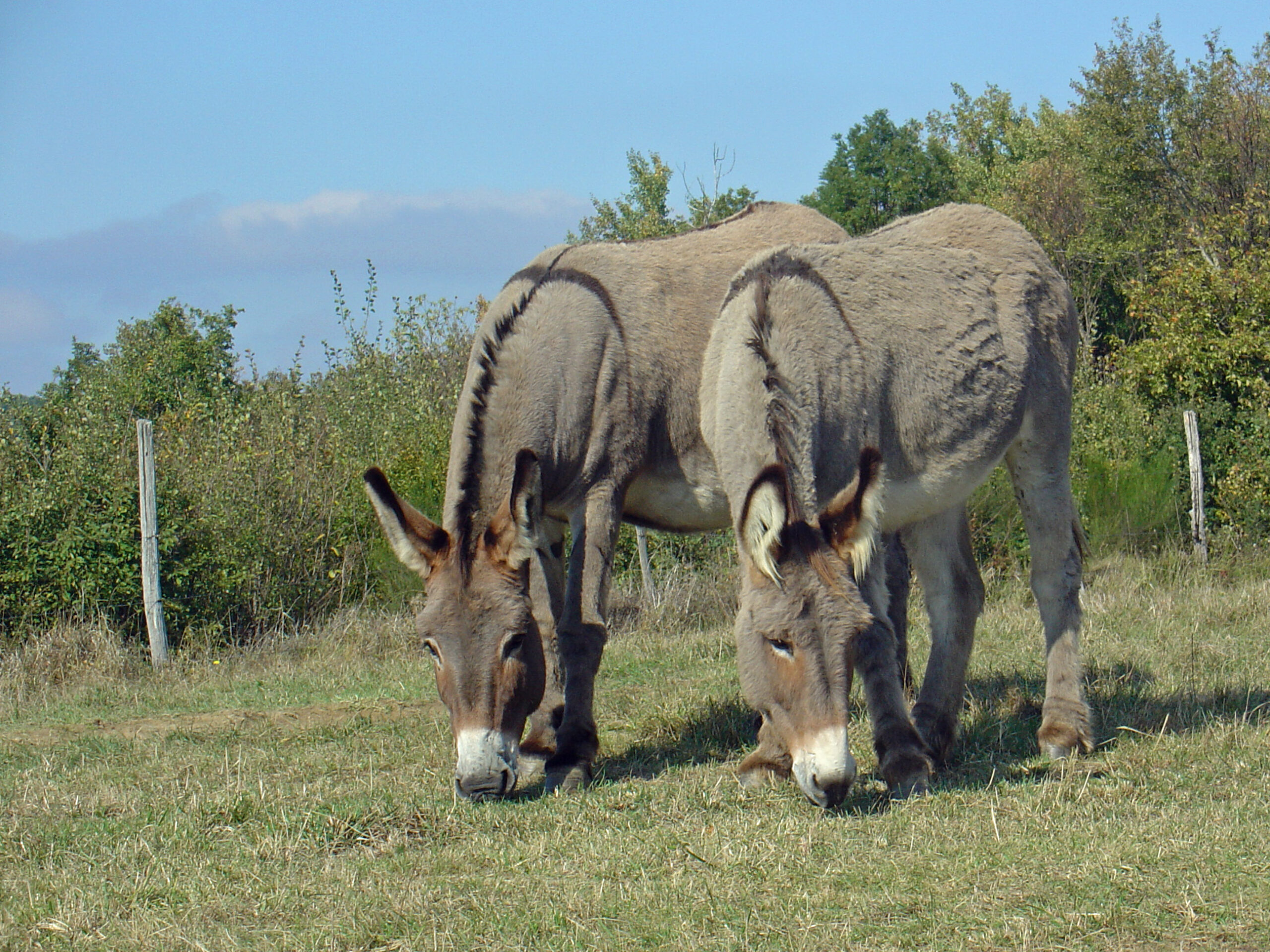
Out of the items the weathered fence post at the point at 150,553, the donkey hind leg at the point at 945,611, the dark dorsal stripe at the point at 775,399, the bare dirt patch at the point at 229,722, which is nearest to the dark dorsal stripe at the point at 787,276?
the dark dorsal stripe at the point at 775,399

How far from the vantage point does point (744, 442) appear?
15.1ft

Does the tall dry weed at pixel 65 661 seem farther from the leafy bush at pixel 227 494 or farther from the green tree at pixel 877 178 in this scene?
the green tree at pixel 877 178

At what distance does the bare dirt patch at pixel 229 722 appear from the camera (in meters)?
6.23

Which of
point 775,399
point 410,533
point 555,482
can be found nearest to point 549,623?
point 555,482

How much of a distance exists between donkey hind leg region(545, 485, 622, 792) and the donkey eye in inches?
47.8

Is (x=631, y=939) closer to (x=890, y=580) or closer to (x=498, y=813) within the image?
(x=498, y=813)

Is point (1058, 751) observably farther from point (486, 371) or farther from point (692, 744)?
point (486, 371)

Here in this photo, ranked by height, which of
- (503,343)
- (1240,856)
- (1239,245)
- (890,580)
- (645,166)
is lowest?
(1240,856)

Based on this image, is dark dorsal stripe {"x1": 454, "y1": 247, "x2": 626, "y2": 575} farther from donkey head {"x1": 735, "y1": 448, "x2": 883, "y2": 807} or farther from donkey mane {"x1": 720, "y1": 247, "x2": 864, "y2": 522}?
donkey head {"x1": 735, "y1": 448, "x2": 883, "y2": 807}

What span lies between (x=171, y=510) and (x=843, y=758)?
6831mm

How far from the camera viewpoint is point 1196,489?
39.3 ft

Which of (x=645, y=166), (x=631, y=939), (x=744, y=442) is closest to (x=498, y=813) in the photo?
(x=631, y=939)

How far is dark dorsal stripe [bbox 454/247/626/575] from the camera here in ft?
16.0

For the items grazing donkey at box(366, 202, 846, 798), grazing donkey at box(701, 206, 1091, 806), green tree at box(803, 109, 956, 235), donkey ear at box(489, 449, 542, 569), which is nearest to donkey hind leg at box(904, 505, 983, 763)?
grazing donkey at box(701, 206, 1091, 806)
